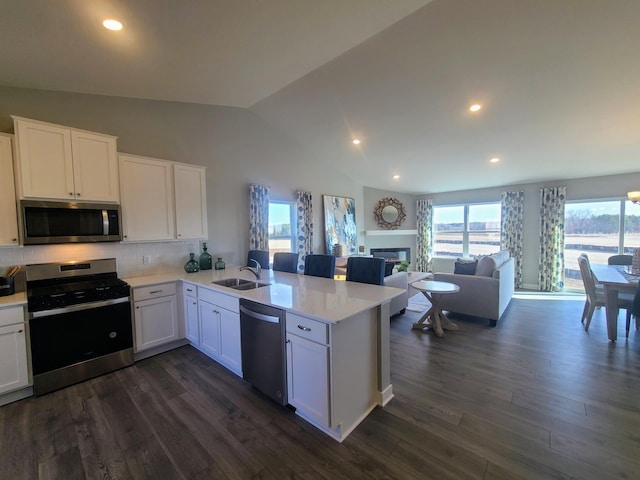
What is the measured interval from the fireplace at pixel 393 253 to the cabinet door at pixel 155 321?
5652mm

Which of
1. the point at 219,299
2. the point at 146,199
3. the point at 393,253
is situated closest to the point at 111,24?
the point at 146,199

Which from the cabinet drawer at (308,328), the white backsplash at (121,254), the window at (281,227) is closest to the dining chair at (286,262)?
the white backsplash at (121,254)

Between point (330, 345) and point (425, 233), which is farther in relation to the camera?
point (425, 233)

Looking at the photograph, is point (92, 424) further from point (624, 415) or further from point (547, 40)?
point (547, 40)

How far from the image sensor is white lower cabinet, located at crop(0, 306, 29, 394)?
2225 millimetres

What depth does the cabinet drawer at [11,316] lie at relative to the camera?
221 cm

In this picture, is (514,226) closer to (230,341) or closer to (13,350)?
(230,341)

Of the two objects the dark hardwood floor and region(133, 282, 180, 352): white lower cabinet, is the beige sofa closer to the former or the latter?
the dark hardwood floor

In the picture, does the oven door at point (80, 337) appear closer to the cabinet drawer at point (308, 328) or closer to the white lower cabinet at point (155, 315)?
the white lower cabinet at point (155, 315)

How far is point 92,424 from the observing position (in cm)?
205

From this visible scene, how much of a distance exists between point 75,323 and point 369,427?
9.33ft

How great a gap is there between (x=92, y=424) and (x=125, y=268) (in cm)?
179

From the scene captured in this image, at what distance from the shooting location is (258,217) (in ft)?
15.4

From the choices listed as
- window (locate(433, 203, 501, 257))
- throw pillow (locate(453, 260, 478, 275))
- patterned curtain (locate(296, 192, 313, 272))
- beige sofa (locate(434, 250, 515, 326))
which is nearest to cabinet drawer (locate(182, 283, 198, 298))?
patterned curtain (locate(296, 192, 313, 272))
